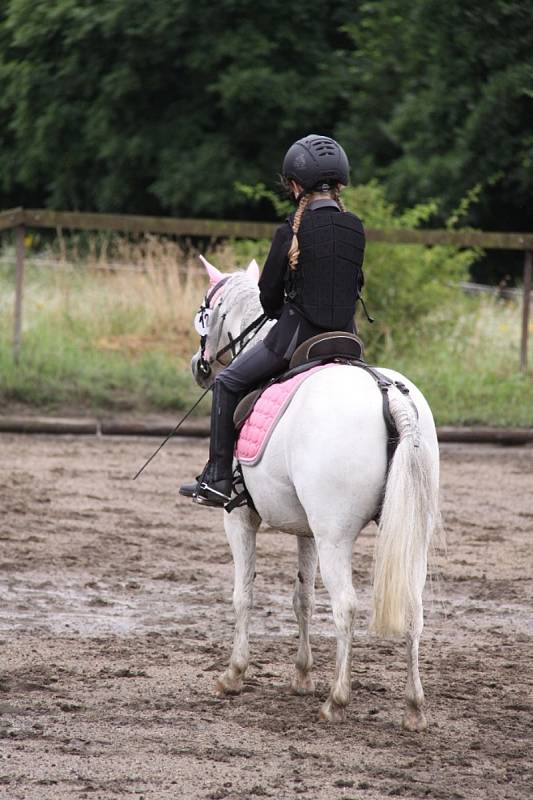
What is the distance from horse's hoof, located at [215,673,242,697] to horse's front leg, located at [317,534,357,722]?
623 millimetres

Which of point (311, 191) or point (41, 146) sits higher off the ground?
point (311, 191)

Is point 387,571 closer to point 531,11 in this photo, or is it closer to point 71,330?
point 71,330

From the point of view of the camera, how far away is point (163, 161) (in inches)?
1224

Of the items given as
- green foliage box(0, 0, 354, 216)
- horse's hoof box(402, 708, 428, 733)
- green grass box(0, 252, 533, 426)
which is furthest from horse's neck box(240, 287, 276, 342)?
green foliage box(0, 0, 354, 216)

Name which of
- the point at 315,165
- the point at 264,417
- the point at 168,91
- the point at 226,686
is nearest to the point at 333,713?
the point at 226,686

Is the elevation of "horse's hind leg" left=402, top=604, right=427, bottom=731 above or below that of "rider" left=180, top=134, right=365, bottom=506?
below

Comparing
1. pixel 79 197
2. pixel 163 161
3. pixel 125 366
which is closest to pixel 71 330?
pixel 125 366

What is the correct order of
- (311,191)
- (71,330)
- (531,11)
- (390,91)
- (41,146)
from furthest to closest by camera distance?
1. (41,146)
2. (390,91)
3. (531,11)
4. (71,330)
5. (311,191)

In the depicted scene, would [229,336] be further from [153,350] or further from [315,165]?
[153,350]

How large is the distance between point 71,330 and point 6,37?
18.4 m

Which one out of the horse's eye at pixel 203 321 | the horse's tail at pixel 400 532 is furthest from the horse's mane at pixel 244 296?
the horse's tail at pixel 400 532

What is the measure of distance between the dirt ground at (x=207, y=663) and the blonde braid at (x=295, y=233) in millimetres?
1933

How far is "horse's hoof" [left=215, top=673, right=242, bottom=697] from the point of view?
628 cm

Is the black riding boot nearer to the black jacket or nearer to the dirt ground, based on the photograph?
the black jacket
